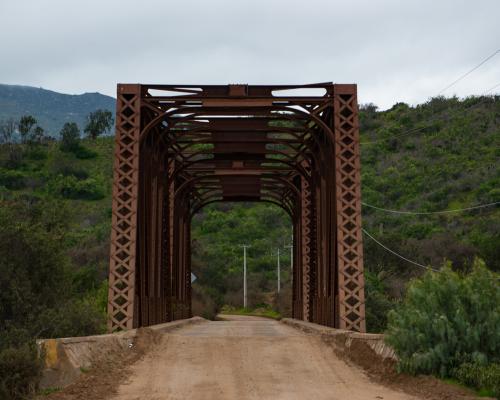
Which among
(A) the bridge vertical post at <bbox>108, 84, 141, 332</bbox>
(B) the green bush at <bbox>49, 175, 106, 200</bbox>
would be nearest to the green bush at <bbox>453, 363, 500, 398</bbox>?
(A) the bridge vertical post at <bbox>108, 84, 141, 332</bbox>

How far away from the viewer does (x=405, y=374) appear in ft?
37.2

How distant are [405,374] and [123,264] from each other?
→ 870cm

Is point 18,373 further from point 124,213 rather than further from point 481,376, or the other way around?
point 124,213

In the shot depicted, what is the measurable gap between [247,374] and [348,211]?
28.3 ft

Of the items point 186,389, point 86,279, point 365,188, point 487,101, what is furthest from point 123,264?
point 487,101

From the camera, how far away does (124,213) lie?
19188mm

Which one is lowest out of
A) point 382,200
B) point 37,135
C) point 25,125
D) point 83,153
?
point 382,200

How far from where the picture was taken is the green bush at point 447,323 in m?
10.8

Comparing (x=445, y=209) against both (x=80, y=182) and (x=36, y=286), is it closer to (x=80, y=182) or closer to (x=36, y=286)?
(x=80, y=182)

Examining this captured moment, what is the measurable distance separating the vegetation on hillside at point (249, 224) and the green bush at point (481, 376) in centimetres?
7

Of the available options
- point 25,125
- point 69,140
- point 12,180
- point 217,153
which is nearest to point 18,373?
point 217,153

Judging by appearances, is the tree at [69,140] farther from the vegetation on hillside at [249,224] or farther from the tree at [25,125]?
the tree at [25,125]

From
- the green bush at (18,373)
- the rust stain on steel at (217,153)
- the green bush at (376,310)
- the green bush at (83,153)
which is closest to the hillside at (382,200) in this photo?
the green bush at (83,153)

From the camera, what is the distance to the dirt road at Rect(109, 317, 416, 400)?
10156 millimetres
